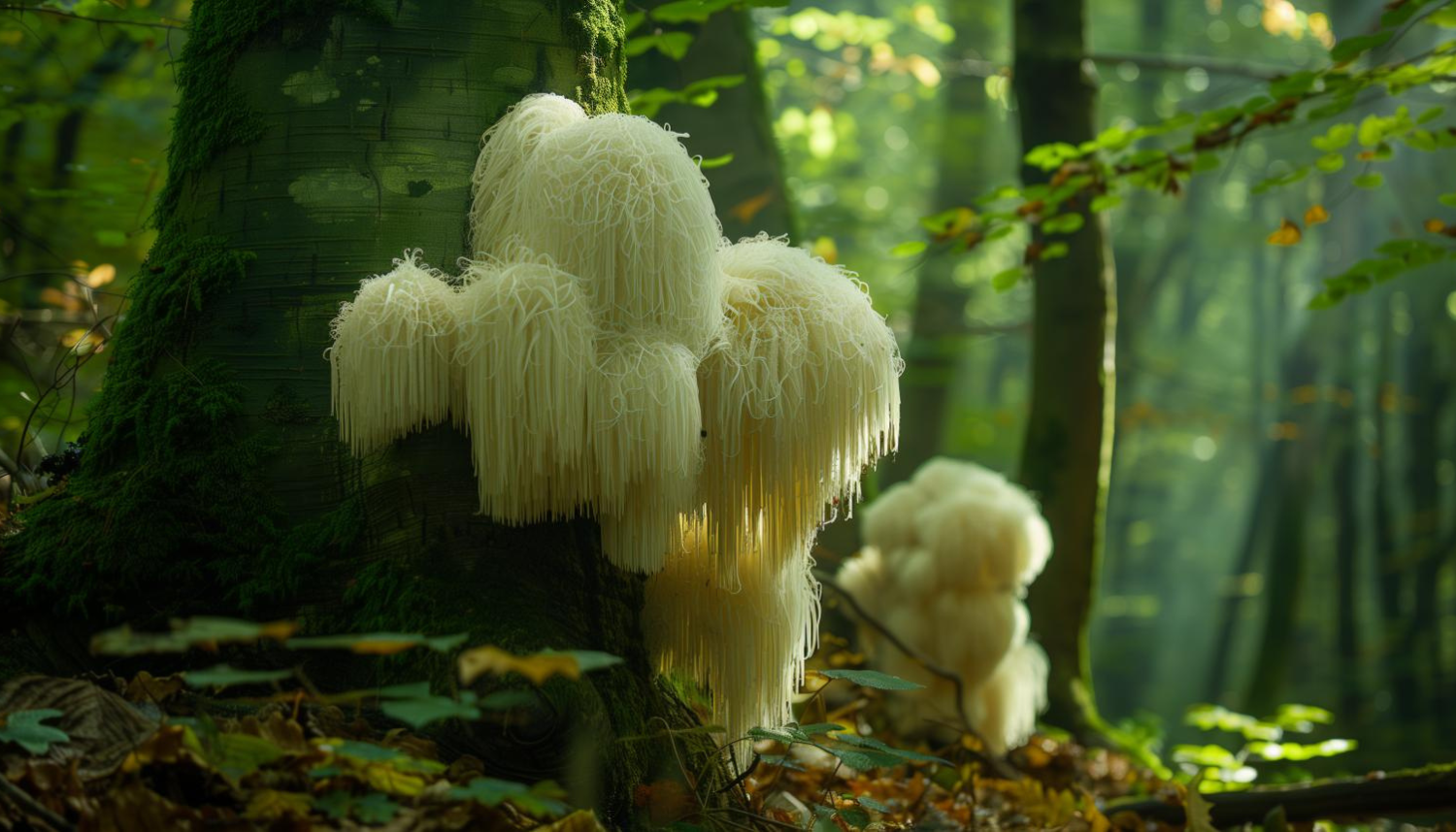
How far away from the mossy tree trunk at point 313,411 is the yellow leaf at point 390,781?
349mm

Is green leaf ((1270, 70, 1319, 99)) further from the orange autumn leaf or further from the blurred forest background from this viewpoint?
the orange autumn leaf

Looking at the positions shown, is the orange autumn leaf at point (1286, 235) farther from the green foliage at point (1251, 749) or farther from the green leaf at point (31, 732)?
the green leaf at point (31, 732)

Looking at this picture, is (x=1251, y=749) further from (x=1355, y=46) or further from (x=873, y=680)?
(x=873, y=680)

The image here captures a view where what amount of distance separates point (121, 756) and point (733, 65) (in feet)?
18.6

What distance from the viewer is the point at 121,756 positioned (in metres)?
1.87

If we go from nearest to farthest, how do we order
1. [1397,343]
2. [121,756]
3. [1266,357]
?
[121,756] → [1397,343] → [1266,357]

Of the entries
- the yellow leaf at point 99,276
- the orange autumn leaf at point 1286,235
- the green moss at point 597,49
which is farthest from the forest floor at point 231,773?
the yellow leaf at point 99,276

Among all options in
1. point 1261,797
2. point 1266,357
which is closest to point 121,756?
point 1261,797

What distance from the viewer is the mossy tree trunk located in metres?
2.34

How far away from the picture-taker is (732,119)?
6.71m

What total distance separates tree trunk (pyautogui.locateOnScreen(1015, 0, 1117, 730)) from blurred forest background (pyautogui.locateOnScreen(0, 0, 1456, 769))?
0.80 meters

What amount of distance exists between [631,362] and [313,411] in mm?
864

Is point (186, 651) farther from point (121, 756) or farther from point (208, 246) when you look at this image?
point (208, 246)

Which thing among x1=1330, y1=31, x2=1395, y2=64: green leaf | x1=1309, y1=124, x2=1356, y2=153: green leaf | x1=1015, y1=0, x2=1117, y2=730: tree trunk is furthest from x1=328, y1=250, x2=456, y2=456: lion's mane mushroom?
x1=1015, y1=0, x2=1117, y2=730: tree trunk
